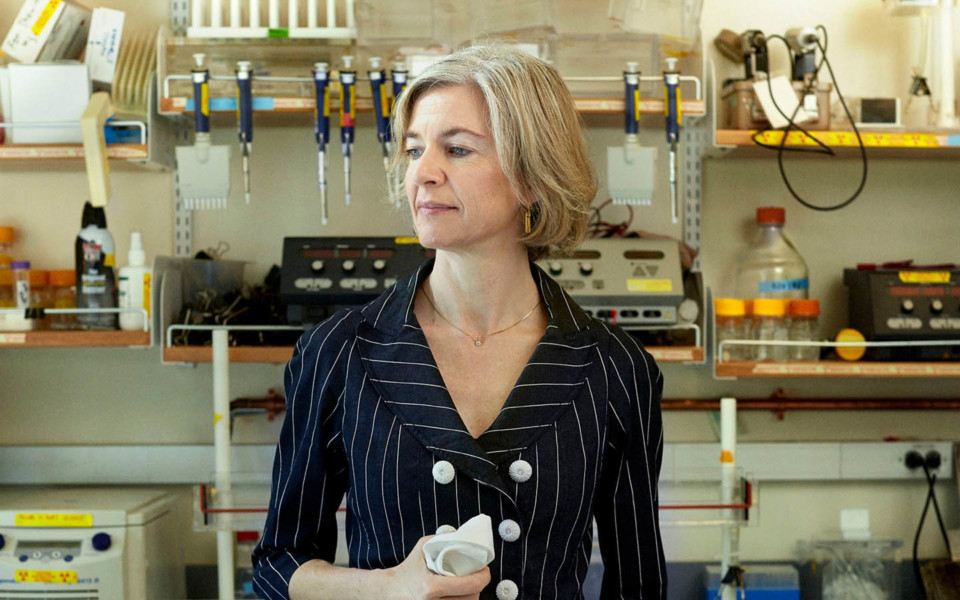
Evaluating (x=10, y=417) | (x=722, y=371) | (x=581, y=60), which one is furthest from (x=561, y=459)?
(x=10, y=417)

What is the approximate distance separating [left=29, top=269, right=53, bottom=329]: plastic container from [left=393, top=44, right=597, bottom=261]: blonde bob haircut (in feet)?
4.42

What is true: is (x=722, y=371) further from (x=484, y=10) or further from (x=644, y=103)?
(x=484, y=10)

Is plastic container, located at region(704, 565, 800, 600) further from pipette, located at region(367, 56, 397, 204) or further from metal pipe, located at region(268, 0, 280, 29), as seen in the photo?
metal pipe, located at region(268, 0, 280, 29)

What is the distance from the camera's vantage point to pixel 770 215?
2.38 metres

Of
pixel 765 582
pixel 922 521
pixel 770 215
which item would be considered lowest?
pixel 765 582

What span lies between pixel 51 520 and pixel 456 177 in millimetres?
1436

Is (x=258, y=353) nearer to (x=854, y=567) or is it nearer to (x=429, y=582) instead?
(x=429, y=582)

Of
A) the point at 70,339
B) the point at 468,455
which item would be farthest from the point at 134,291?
the point at 468,455

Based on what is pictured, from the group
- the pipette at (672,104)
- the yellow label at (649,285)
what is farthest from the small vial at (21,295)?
the pipette at (672,104)

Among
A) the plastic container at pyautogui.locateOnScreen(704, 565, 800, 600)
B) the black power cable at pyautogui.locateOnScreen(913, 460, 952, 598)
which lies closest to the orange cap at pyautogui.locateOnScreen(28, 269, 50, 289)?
the plastic container at pyautogui.locateOnScreen(704, 565, 800, 600)

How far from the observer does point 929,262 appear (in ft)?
8.57

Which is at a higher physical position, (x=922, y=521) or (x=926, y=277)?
(x=926, y=277)

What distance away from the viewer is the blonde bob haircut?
118 cm

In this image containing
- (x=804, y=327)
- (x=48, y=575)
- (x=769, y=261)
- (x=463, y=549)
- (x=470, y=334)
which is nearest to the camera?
(x=463, y=549)
